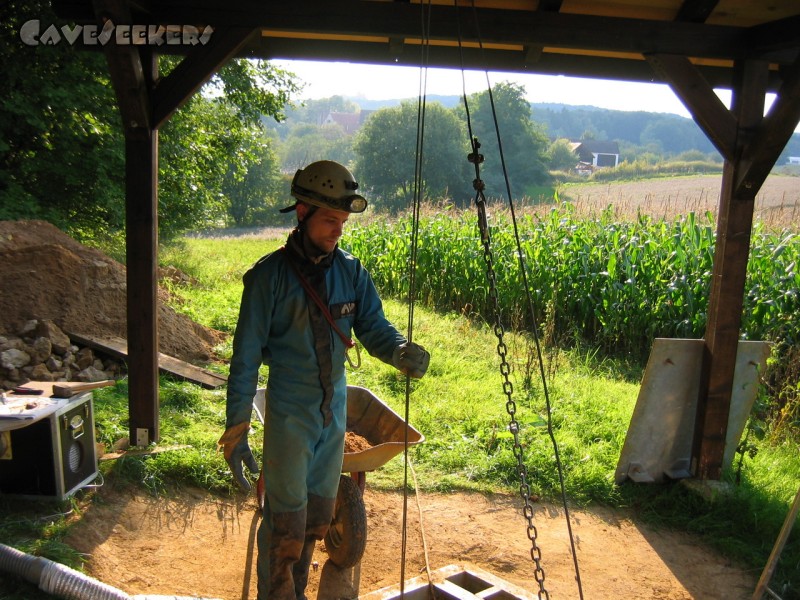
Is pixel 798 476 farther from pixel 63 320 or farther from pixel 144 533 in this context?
pixel 63 320

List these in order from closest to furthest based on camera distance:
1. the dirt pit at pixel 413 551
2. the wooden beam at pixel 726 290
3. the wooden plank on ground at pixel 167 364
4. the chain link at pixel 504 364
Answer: the chain link at pixel 504 364
the dirt pit at pixel 413 551
the wooden beam at pixel 726 290
the wooden plank on ground at pixel 167 364

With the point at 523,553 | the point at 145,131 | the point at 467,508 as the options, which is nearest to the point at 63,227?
the point at 145,131

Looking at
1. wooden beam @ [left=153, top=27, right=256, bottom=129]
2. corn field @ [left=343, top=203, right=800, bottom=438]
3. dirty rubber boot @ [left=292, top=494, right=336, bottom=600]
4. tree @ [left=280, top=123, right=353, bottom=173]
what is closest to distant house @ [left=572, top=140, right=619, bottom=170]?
tree @ [left=280, top=123, right=353, bottom=173]

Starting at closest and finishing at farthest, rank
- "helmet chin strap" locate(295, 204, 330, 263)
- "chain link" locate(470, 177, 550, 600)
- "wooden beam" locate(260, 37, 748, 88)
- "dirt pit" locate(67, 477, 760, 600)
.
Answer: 1. "chain link" locate(470, 177, 550, 600)
2. "helmet chin strap" locate(295, 204, 330, 263)
3. "dirt pit" locate(67, 477, 760, 600)
4. "wooden beam" locate(260, 37, 748, 88)

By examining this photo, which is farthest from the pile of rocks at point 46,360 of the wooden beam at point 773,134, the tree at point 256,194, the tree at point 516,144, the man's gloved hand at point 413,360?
the tree at point 516,144

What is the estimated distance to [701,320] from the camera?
323 inches

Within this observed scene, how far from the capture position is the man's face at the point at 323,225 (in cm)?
305

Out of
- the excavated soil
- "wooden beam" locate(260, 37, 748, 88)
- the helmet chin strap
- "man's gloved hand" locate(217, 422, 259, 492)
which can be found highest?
"wooden beam" locate(260, 37, 748, 88)

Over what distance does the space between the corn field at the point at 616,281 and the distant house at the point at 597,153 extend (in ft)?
182

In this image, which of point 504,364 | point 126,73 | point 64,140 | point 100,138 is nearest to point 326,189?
point 504,364

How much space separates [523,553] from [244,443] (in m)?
2.16

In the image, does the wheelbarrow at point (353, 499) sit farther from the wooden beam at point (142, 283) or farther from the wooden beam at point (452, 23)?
the wooden beam at point (452, 23)

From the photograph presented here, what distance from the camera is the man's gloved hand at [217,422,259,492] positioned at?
2.97 m

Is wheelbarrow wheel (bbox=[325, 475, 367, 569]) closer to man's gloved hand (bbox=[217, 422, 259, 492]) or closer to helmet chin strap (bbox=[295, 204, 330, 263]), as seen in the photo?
man's gloved hand (bbox=[217, 422, 259, 492])
